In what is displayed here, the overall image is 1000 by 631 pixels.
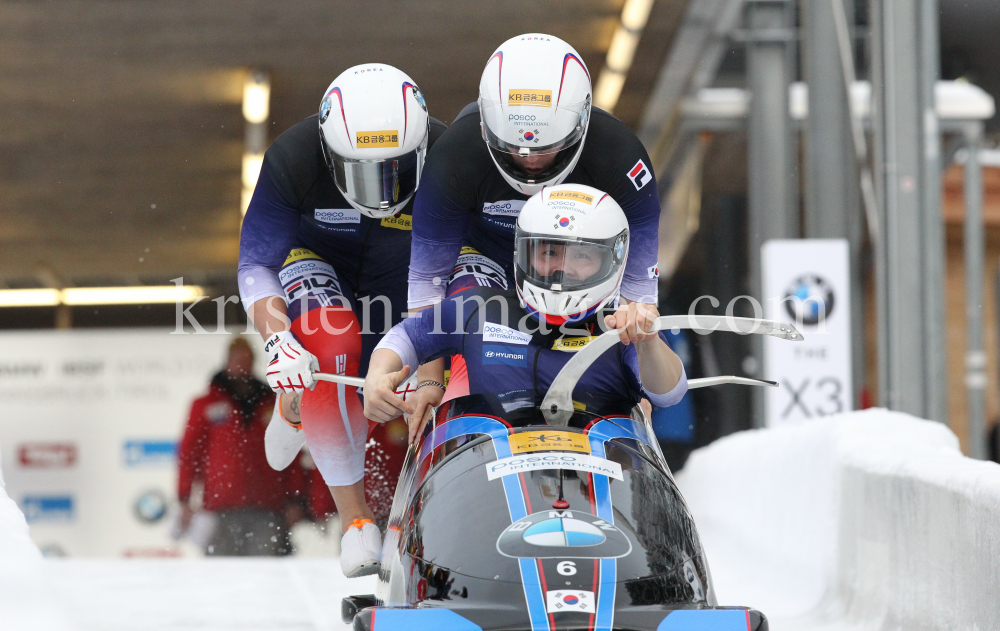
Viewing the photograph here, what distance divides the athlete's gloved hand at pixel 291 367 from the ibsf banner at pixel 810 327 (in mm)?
3612

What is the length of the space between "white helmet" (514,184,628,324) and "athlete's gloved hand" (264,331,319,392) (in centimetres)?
77

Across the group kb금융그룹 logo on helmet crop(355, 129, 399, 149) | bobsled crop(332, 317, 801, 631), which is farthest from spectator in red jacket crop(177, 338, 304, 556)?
bobsled crop(332, 317, 801, 631)

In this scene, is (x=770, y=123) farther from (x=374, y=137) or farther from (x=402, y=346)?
(x=402, y=346)

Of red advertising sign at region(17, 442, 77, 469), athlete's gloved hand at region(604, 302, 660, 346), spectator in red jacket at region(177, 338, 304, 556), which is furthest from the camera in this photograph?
red advertising sign at region(17, 442, 77, 469)

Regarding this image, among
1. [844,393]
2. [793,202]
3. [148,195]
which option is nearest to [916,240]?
[844,393]

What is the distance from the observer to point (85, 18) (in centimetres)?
737

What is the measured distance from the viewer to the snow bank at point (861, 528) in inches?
96.4

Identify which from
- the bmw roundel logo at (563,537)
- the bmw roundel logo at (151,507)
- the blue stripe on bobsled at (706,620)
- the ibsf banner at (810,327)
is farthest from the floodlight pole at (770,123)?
the blue stripe on bobsled at (706,620)

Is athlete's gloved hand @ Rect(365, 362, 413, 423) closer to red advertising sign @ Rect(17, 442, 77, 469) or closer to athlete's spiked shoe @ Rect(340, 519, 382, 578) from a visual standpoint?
athlete's spiked shoe @ Rect(340, 519, 382, 578)

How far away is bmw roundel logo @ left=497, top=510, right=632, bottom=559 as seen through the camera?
1.86 metres

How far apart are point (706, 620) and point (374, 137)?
1.74m

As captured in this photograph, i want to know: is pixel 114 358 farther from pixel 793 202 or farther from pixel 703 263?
pixel 703 263

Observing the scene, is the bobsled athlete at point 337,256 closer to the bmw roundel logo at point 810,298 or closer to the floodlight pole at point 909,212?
the bmw roundel logo at point 810,298

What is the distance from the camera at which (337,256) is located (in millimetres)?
3500
